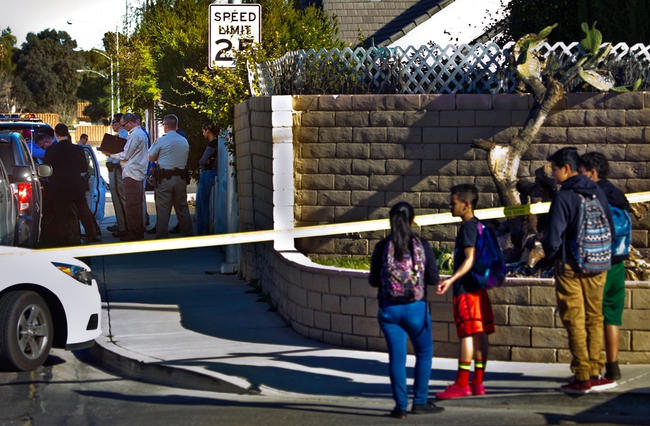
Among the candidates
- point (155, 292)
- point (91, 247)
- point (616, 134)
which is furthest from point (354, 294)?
point (155, 292)

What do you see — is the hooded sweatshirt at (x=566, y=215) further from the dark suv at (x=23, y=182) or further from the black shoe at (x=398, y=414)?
the dark suv at (x=23, y=182)

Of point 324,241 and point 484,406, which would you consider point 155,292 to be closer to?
point 324,241

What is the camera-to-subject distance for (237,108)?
11.8 m

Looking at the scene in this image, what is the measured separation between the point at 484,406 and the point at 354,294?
1826mm

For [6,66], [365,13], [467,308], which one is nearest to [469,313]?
[467,308]

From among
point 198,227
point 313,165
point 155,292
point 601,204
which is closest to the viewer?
point 601,204

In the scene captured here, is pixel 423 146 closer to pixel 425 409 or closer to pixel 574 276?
pixel 574 276

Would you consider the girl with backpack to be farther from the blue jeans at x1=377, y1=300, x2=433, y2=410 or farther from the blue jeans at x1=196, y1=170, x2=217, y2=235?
the blue jeans at x1=196, y1=170, x2=217, y2=235

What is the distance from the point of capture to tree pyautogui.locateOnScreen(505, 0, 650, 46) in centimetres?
1245

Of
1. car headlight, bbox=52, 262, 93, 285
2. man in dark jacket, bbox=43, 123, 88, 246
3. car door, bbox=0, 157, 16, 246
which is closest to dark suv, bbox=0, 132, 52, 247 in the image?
man in dark jacket, bbox=43, 123, 88, 246

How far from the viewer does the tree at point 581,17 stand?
12.4m

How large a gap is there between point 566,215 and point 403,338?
1.36 metres

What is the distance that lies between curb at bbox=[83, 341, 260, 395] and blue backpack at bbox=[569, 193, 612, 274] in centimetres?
239

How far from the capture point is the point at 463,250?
20.8 feet
